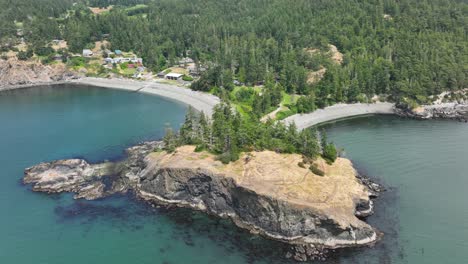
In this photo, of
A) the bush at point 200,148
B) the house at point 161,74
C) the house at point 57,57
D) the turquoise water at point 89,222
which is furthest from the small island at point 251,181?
the house at point 57,57

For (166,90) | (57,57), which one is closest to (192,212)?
(166,90)

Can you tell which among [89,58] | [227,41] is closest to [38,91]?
[89,58]

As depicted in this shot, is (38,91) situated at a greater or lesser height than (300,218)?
lesser

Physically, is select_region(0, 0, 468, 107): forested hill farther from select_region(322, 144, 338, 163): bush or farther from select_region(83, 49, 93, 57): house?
select_region(322, 144, 338, 163): bush

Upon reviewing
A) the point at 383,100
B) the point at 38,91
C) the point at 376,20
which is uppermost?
the point at 376,20

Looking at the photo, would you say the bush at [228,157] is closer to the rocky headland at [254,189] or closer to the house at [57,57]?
the rocky headland at [254,189]

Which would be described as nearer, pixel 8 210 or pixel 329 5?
pixel 8 210

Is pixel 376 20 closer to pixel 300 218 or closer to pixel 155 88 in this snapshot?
pixel 155 88
